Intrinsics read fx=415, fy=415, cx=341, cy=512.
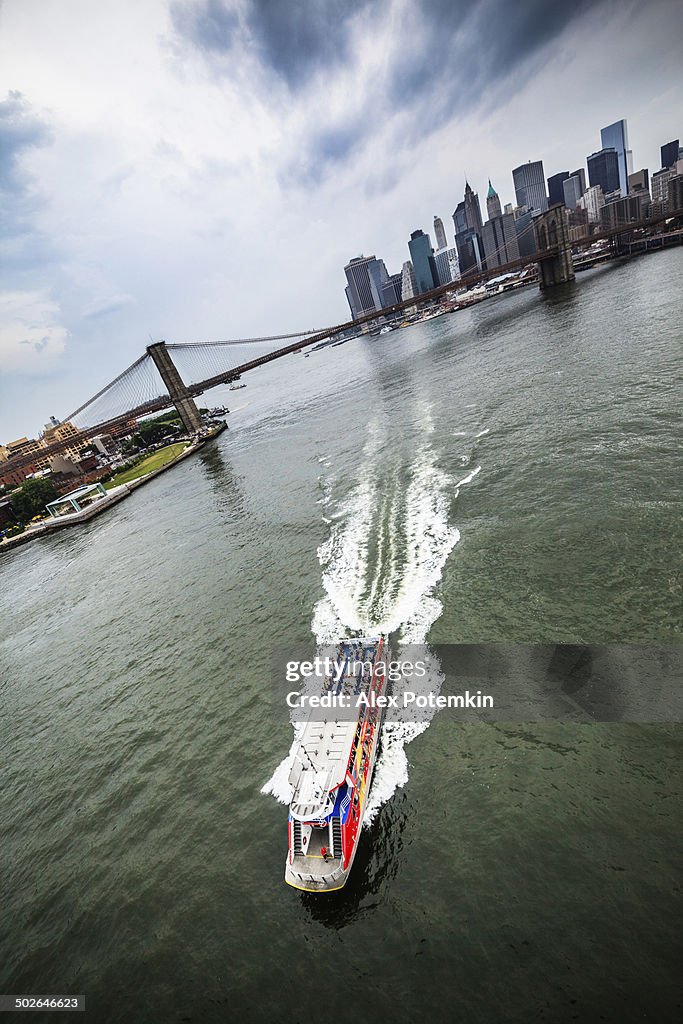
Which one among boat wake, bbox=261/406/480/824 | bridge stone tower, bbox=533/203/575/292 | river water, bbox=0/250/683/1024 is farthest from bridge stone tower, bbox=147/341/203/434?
bridge stone tower, bbox=533/203/575/292

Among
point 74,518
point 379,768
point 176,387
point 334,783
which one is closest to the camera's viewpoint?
point 334,783

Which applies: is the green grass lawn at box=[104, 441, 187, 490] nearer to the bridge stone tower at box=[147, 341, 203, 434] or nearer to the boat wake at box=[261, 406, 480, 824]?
the bridge stone tower at box=[147, 341, 203, 434]

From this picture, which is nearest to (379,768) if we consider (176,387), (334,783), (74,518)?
(334,783)

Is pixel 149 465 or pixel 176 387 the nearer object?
pixel 149 465

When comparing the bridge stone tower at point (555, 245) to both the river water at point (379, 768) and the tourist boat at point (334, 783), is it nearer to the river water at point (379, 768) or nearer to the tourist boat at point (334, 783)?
the river water at point (379, 768)

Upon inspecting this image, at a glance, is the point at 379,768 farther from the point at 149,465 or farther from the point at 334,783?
the point at 149,465

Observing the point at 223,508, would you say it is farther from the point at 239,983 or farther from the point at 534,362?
the point at 534,362

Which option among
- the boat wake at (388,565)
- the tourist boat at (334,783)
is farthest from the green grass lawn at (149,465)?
the tourist boat at (334,783)
